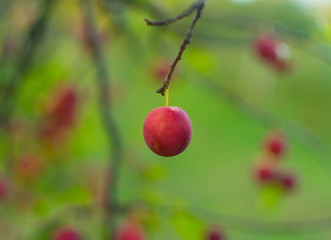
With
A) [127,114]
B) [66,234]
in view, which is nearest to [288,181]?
[66,234]

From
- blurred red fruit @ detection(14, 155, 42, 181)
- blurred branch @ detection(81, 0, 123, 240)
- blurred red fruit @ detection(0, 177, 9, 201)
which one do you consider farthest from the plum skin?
blurred red fruit @ detection(14, 155, 42, 181)

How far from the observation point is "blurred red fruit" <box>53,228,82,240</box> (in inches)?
49.3

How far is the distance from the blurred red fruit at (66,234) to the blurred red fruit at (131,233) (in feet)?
0.42

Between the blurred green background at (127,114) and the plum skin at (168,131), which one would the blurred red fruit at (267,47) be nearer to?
the blurred green background at (127,114)

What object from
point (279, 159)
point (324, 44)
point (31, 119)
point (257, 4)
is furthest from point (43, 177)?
point (257, 4)

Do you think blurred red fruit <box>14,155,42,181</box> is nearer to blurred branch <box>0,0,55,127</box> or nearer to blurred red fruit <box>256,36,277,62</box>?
blurred branch <box>0,0,55,127</box>

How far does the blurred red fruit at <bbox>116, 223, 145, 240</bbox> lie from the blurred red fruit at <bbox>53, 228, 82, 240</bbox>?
128mm

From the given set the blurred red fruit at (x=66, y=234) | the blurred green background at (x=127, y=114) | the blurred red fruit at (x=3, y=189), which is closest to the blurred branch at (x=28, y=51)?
the blurred green background at (x=127, y=114)

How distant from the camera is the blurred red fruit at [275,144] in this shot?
1.52 meters

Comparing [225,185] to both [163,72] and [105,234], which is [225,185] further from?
[105,234]

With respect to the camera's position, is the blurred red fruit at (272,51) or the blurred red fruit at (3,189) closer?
the blurred red fruit at (3,189)

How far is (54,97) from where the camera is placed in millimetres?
1653

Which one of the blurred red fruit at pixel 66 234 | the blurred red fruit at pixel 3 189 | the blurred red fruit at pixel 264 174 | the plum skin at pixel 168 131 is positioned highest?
the blurred red fruit at pixel 264 174

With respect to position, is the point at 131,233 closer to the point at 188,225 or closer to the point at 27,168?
the point at 188,225
